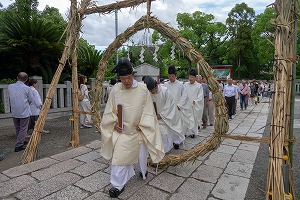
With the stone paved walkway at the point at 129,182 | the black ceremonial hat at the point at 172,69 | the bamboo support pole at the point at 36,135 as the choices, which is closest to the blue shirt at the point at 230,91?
the black ceremonial hat at the point at 172,69

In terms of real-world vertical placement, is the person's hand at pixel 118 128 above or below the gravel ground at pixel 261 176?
above

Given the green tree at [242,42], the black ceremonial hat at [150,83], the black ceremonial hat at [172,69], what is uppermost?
the green tree at [242,42]

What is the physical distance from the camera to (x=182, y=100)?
5.78 m

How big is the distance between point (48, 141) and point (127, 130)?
362cm

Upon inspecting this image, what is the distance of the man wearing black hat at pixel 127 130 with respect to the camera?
10.2 feet

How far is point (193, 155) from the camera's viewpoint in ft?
12.2

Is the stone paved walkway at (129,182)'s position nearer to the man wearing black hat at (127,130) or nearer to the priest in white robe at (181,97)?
the man wearing black hat at (127,130)

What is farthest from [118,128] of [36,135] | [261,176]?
[261,176]

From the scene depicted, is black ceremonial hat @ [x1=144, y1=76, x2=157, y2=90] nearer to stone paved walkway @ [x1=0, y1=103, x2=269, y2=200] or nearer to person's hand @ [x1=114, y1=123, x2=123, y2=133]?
person's hand @ [x1=114, y1=123, x2=123, y2=133]

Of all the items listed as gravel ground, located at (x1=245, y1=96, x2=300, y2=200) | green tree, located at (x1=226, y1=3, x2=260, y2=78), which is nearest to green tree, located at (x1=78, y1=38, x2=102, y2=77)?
gravel ground, located at (x1=245, y1=96, x2=300, y2=200)

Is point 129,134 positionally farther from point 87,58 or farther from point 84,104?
point 87,58

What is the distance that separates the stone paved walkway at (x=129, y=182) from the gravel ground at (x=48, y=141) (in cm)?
47

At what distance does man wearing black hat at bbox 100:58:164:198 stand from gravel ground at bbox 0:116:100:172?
2.22 m

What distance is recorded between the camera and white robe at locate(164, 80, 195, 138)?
5789 mm
